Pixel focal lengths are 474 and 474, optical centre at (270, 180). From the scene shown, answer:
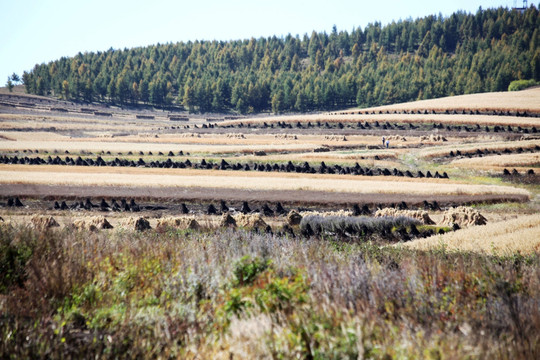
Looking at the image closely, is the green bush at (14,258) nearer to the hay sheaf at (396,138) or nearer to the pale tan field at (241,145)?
the pale tan field at (241,145)

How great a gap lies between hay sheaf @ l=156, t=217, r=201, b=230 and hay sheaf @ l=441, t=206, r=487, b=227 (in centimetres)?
1713

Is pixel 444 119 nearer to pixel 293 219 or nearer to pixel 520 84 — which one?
pixel 293 219

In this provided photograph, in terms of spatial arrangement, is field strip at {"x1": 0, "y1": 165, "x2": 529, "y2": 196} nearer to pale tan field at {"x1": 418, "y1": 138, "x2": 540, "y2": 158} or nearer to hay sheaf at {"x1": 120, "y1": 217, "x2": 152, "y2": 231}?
hay sheaf at {"x1": 120, "y1": 217, "x2": 152, "y2": 231}

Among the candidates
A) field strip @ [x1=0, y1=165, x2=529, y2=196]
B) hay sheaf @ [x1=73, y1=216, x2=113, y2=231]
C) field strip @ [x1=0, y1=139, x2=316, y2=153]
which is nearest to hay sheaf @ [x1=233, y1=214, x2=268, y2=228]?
hay sheaf @ [x1=73, y1=216, x2=113, y2=231]

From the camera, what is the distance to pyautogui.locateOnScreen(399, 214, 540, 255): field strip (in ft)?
66.3

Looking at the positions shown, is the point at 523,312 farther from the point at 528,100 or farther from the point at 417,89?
the point at 417,89

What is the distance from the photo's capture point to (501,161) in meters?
60.0

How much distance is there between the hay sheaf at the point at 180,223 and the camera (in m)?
29.8

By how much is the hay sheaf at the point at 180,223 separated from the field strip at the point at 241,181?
16127mm

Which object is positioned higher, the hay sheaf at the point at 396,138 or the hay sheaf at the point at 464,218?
the hay sheaf at the point at 464,218

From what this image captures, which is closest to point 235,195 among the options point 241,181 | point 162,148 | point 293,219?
point 241,181

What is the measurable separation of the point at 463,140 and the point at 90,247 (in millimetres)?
82411

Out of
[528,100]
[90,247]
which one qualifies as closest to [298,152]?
[90,247]

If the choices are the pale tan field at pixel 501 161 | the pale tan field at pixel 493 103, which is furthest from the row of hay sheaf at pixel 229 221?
the pale tan field at pixel 493 103
